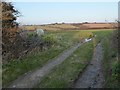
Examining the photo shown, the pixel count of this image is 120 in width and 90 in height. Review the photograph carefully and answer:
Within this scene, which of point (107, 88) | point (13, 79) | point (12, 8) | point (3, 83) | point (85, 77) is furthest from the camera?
point (12, 8)

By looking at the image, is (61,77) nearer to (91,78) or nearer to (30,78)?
(30,78)

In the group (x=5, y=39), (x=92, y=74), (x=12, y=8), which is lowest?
(x=92, y=74)

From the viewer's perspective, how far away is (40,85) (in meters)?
19.7

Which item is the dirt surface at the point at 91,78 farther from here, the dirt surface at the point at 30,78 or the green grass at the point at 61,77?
the dirt surface at the point at 30,78

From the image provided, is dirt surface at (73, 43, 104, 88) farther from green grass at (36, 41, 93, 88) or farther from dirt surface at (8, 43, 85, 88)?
dirt surface at (8, 43, 85, 88)

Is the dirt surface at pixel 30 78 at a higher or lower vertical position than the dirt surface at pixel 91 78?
higher

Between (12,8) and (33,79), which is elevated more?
(12,8)

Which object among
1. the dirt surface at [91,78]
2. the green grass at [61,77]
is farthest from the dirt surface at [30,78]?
the dirt surface at [91,78]

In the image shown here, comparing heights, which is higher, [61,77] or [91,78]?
[61,77]

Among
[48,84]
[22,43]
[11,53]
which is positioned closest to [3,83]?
[48,84]

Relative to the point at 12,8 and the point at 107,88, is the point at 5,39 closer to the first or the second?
the point at 12,8

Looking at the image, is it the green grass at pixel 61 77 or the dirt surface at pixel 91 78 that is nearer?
the green grass at pixel 61 77

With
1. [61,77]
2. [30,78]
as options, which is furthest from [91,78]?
[30,78]

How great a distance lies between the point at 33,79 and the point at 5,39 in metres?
11.2
